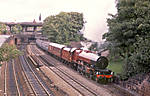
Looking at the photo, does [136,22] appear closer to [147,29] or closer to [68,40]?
[147,29]

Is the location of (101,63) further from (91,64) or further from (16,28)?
(16,28)

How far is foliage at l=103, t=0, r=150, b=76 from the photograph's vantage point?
1725cm

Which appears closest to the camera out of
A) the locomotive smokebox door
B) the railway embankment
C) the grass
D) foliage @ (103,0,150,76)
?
the railway embankment

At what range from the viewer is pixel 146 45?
1678 cm

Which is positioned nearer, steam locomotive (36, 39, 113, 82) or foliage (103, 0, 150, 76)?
foliage (103, 0, 150, 76)

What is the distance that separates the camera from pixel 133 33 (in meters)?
21.2

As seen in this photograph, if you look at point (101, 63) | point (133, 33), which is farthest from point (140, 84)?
point (133, 33)

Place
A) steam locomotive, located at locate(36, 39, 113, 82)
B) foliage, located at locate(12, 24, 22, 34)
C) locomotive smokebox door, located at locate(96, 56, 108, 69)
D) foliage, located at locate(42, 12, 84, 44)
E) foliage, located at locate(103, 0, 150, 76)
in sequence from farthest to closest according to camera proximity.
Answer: foliage, located at locate(12, 24, 22, 34) < foliage, located at locate(42, 12, 84, 44) < locomotive smokebox door, located at locate(96, 56, 108, 69) < steam locomotive, located at locate(36, 39, 113, 82) < foliage, located at locate(103, 0, 150, 76)

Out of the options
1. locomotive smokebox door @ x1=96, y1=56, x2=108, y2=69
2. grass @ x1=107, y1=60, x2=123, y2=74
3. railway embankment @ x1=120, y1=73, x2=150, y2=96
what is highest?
locomotive smokebox door @ x1=96, y1=56, x2=108, y2=69

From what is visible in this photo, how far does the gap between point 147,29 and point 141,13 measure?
1879 millimetres

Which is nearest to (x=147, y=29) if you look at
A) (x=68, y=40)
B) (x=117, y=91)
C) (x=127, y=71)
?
(x=127, y=71)

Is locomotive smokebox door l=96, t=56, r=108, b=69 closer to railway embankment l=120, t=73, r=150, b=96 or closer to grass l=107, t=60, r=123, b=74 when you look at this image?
railway embankment l=120, t=73, r=150, b=96

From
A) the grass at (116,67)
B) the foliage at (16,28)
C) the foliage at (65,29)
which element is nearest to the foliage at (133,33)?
the grass at (116,67)

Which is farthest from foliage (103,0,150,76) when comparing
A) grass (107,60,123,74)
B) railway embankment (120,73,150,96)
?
grass (107,60,123,74)
